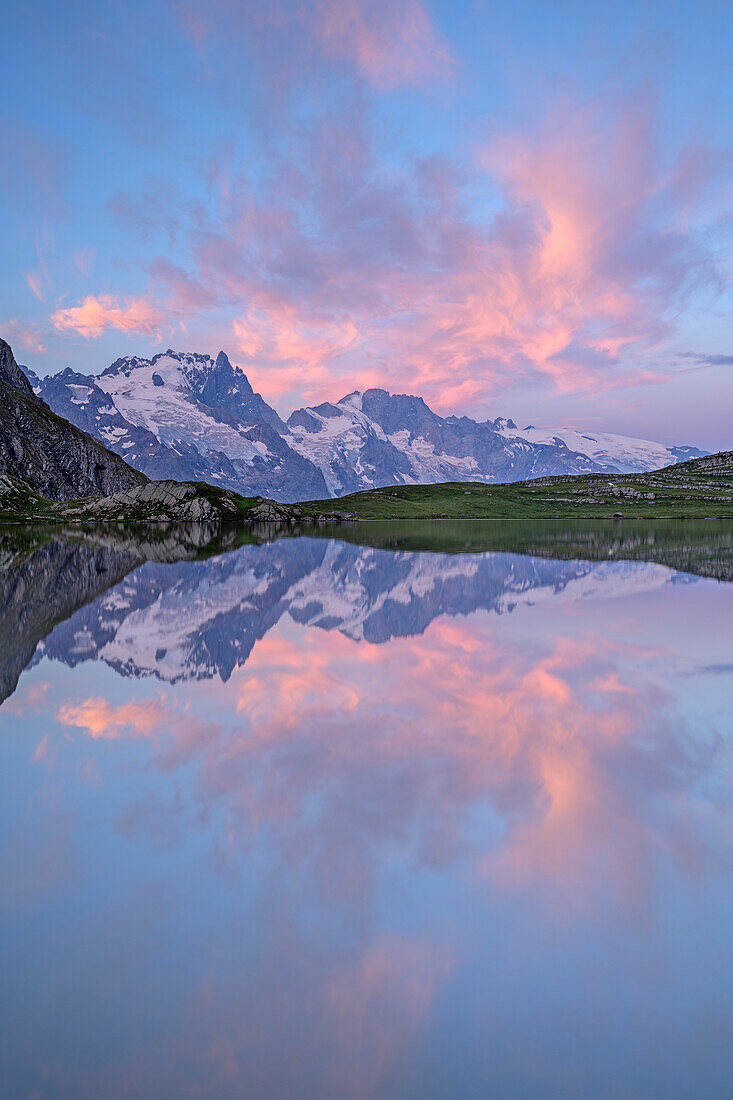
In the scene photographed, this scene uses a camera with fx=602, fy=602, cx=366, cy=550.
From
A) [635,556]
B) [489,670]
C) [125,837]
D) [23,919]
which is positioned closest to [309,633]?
[489,670]

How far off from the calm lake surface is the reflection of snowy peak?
5.09ft

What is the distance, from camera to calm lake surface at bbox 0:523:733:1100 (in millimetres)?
6477

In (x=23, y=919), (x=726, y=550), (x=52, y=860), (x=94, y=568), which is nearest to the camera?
(x=23, y=919)

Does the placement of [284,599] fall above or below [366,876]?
above

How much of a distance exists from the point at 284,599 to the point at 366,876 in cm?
2951

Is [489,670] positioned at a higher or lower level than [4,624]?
lower

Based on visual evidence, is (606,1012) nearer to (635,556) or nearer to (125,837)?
(125,837)

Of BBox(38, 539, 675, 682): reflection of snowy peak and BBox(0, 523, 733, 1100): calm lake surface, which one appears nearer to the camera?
BBox(0, 523, 733, 1100): calm lake surface

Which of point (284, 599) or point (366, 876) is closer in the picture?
point (366, 876)

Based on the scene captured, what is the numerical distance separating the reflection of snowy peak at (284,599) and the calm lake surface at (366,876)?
155 centimetres

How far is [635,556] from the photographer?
7031cm

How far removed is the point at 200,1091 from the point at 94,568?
52077 mm

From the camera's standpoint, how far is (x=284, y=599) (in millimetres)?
38500

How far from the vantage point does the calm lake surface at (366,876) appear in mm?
6477
